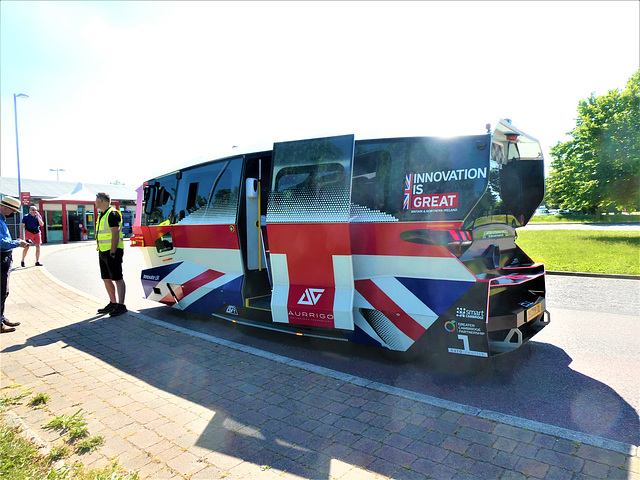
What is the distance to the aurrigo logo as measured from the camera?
4633mm

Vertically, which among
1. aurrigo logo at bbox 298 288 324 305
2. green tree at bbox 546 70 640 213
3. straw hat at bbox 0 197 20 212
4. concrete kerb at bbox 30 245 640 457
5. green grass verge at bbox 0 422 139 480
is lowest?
green grass verge at bbox 0 422 139 480

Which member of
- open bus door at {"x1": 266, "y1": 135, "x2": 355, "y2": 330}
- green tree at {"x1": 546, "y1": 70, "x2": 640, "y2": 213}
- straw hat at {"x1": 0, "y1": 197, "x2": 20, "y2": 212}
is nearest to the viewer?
open bus door at {"x1": 266, "y1": 135, "x2": 355, "y2": 330}

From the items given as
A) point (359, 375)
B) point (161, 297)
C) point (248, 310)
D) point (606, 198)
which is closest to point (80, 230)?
point (161, 297)

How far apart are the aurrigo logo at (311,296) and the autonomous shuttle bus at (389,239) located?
14 mm

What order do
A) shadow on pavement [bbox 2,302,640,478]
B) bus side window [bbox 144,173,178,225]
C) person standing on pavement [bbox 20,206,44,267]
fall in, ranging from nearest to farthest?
shadow on pavement [bbox 2,302,640,478]
bus side window [bbox 144,173,178,225]
person standing on pavement [bbox 20,206,44,267]

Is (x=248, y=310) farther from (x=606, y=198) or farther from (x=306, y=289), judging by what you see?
(x=606, y=198)

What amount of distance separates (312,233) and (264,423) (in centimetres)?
202

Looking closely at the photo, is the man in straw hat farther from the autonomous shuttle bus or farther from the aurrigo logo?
the aurrigo logo

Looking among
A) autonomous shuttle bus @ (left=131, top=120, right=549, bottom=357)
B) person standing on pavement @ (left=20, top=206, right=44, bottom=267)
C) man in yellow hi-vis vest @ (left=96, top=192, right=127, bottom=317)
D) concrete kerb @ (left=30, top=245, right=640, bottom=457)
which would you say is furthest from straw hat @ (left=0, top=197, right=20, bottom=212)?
person standing on pavement @ (left=20, top=206, right=44, bottom=267)

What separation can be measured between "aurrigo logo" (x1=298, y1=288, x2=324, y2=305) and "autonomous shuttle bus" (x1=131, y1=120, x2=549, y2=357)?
0.01 metres

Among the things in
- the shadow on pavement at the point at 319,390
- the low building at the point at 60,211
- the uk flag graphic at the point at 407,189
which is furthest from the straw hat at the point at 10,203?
the low building at the point at 60,211

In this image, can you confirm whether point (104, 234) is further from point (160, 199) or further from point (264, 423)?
point (264, 423)

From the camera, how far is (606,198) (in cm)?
1964

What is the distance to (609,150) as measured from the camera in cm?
1856
